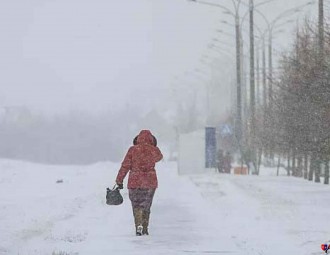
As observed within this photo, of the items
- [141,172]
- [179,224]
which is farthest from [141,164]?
[179,224]

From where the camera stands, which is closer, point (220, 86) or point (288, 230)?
point (288, 230)

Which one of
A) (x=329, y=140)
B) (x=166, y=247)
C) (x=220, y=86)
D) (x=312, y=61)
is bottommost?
(x=166, y=247)

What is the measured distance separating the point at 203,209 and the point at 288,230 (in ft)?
18.6

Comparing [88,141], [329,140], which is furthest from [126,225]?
[88,141]

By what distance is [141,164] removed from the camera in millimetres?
15133

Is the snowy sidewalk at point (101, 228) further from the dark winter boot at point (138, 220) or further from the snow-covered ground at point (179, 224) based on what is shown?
the dark winter boot at point (138, 220)

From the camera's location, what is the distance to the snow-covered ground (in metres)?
12.8

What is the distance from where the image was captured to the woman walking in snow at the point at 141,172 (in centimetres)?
1506

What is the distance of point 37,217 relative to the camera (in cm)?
1812

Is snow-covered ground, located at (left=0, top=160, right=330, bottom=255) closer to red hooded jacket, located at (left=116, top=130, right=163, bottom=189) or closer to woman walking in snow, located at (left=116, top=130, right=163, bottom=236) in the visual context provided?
woman walking in snow, located at (left=116, top=130, right=163, bottom=236)

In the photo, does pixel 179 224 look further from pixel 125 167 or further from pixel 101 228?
pixel 125 167

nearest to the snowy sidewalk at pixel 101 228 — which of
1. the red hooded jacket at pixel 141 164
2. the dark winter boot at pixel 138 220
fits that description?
the dark winter boot at pixel 138 220

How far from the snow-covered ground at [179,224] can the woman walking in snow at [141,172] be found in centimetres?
56

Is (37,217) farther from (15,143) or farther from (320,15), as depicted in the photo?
(15,143)
